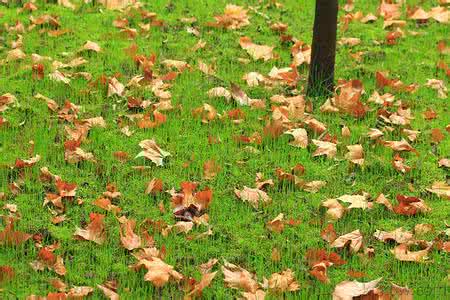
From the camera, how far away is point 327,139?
20.1 ft

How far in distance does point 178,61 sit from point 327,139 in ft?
5.34

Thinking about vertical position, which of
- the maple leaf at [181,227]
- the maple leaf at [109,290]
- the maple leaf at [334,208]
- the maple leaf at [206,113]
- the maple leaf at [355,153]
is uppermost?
the maple leaf at [206,113]

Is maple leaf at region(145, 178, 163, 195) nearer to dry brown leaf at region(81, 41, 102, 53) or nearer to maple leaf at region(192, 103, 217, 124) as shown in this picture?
maple leaf at region(192, 103, 217, 124)

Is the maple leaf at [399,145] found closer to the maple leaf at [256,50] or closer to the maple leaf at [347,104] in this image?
the maple leaf at [347,104]

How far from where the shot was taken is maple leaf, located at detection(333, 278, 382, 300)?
4.50 metres

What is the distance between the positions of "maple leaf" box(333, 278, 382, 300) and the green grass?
87 millimetres

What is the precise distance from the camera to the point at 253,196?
5.43 m

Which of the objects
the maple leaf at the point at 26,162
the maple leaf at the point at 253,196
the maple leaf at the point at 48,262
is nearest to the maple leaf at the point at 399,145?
the maple leaf at the point at 253,196

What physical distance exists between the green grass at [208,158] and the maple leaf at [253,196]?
4cm

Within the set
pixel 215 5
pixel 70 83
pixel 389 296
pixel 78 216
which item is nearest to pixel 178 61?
pixel 70 83

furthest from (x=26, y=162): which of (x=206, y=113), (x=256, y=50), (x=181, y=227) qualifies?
(x=256, y=50)

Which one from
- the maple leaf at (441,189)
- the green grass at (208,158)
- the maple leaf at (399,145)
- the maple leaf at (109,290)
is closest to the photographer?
the maple leaf at (109,290)

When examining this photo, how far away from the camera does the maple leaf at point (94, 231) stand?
4985mm

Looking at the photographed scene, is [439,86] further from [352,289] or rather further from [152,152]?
[352,289]
